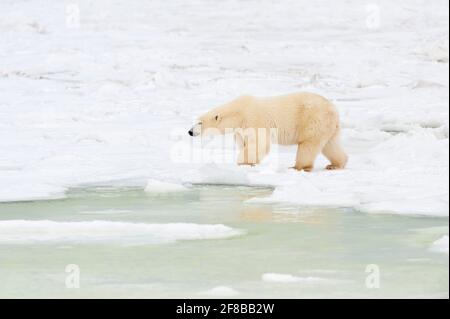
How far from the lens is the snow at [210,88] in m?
7.93

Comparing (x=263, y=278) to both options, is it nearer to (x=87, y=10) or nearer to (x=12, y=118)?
(x=12, y=118)

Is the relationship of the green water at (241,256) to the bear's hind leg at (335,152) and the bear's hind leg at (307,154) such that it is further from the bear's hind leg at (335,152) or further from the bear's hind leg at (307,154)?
the bear's hind leg at (335,152)

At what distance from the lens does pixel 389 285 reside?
4402mm

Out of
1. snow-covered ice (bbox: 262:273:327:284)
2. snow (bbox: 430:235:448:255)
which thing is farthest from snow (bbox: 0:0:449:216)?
snow-covered ice (bbox: 262:273:327:284)

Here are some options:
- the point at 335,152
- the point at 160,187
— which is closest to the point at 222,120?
the point at 335,152

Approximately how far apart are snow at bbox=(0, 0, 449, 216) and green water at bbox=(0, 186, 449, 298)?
51 cm

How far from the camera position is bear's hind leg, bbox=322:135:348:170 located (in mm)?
8594

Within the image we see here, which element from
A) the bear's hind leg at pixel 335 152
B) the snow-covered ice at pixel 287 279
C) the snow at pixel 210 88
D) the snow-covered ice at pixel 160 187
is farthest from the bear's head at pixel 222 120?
the snow-covered ice at pixel 287 279

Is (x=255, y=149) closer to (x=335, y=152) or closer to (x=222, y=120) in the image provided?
(x=222, y=120)

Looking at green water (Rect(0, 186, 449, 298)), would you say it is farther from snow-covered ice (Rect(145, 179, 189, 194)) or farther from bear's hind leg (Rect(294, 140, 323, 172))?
bear's hind leg (Rect(294, 140, 323, 172))

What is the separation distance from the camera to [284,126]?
337 inches
